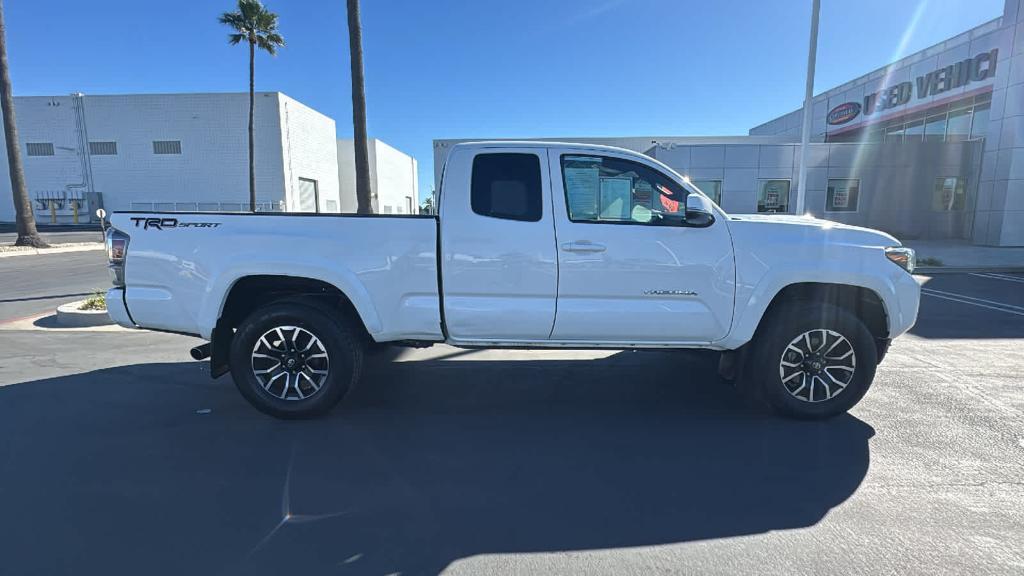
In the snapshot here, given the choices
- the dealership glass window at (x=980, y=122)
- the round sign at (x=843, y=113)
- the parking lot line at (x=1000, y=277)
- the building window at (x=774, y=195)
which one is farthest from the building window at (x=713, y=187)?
the round sign at (x=843, y=113)

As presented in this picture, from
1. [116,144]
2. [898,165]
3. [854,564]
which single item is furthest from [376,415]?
[116,144]

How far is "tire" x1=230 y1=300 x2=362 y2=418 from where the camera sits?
12.6 ft

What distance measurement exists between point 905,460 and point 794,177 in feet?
72.8

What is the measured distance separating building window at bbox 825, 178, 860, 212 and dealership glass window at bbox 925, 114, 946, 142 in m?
4.97

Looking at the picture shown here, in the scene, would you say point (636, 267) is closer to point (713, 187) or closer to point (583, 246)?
point (583, 246)

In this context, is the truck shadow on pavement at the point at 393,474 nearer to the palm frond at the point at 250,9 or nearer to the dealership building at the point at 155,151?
the palm frond at the point at 250,9

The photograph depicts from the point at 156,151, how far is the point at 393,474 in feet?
156

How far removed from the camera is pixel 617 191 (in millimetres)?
3908

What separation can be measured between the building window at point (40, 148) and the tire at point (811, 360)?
55011mm

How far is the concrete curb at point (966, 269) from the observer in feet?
42.4

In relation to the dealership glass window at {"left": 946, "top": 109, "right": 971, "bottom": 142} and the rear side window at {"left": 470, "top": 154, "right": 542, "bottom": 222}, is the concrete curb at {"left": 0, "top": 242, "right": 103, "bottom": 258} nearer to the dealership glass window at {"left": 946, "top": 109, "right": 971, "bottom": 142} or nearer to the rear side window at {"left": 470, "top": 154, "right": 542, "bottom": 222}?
the rear side window at {"left": 470, "top": 154, "right": 542, "bottom": 222}

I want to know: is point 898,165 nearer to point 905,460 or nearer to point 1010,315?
point 1010,315

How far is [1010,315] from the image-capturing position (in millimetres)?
7902

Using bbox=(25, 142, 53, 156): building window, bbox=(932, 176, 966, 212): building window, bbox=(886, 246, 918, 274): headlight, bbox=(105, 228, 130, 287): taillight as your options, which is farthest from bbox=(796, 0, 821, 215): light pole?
bbox=(25, 142, 53, 156): building window
